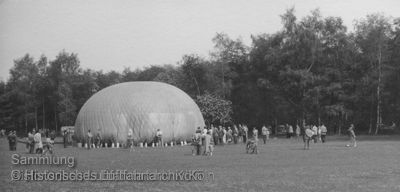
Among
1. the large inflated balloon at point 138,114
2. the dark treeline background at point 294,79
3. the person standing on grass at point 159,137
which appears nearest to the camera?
the person standing on grass at point 159,137

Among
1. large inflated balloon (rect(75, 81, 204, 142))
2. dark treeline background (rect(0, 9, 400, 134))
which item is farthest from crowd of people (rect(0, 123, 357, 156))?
dark treeline background (rect(0, 9, 400, 134))

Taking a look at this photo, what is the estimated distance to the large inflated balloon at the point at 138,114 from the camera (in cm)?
4947

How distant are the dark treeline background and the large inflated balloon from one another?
2173 centimetres

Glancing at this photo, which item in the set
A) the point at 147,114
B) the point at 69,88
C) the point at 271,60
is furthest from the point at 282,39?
the point at 69,88

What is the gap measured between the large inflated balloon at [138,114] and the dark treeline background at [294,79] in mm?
21727

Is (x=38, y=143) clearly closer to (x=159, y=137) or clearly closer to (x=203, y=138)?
(x=203, y=138)

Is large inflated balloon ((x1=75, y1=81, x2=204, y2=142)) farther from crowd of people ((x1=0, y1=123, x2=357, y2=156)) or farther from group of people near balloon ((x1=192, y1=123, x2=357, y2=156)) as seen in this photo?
group of people near balloon ((x1=192, y1=123, x2=357, y2=156))

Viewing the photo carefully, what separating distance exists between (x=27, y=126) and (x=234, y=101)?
4776 cm

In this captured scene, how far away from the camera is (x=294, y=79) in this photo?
6862 cm

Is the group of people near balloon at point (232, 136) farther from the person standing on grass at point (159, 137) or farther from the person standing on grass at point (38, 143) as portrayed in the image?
the person standing on grass at point (38, 143)

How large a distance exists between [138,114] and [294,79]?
90.2 ft

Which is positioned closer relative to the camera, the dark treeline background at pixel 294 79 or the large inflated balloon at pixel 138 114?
the large inflated balloon at pixel 138 114

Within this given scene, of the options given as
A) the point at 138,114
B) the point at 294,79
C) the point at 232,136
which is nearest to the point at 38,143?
the point at 138,114

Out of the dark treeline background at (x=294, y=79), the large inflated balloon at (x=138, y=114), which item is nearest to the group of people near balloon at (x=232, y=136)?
Result: the large inflated balloon at (x=138, y=114)
